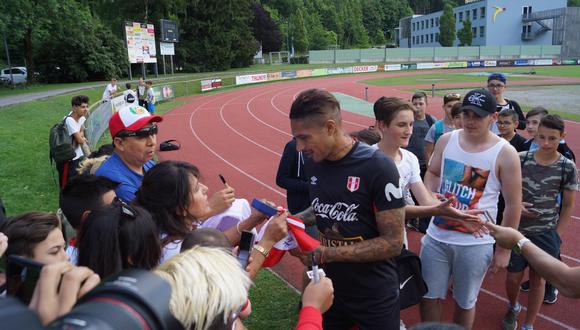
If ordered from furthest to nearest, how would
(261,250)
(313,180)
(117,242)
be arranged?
(313,180) < (261,250) < (117,242)

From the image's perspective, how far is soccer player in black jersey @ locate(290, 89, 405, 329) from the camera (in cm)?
241

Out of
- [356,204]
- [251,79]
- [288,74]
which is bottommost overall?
[356,204]

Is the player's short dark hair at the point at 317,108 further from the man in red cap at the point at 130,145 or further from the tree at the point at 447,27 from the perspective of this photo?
the tree at the point at 447,27

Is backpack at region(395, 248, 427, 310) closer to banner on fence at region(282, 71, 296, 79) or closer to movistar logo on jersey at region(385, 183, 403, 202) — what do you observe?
movistar logo on jersey at region(385, 183, 403, 202)

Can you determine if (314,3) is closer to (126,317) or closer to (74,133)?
(74,133)

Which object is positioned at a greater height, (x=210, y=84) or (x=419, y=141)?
(x=210, y=84)

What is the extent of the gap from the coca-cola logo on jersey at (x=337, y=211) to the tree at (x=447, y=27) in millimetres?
83549

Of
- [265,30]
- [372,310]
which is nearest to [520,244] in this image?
[372,310]

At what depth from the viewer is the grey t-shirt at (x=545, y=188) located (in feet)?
12.9

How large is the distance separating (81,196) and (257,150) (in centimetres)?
992

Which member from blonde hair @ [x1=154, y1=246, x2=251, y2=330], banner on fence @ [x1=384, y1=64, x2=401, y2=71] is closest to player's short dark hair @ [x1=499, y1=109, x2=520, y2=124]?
blonde hair @ [x1=154, y1=246, x2=251, y2=330]

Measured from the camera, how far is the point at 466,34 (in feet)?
245

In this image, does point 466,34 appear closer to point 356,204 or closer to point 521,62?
point 521,62

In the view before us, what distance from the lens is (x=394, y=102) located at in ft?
11.7
